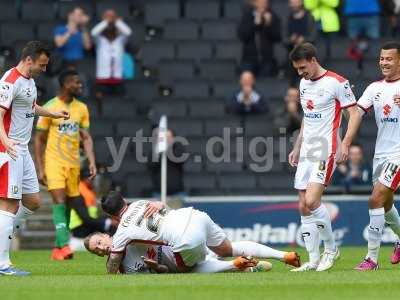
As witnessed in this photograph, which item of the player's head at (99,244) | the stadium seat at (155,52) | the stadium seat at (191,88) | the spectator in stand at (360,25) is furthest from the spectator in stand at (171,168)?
the player's head at (99,244)

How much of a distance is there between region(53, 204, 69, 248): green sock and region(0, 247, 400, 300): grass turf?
2.88 metres

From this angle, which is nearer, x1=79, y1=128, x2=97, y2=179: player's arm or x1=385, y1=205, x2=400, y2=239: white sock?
x1=385, y1=205, x2=400, y2=239: white sock

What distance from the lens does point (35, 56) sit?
45.3ft

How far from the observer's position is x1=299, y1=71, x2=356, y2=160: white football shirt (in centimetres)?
1396

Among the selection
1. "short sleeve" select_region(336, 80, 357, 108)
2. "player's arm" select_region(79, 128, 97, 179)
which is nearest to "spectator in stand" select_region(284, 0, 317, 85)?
"player's arm" select_region(79, 128, 97, 179)

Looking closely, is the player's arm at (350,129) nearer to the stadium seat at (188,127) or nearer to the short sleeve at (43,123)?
the short sleeve at (43,123)

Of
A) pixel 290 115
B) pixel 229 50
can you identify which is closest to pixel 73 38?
pixel 229 50

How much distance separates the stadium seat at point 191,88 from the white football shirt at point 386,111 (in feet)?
32.5

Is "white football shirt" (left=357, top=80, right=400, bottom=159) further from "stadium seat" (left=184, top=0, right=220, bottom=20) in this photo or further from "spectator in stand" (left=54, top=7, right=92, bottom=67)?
"stadium seat" (left=184, top=0, right=220, bottom=20)

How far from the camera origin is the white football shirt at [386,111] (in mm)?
14023

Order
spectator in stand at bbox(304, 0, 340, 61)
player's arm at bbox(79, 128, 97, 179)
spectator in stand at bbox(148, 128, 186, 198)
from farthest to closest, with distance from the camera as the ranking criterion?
spectator in stand at bbox(304, 0, 340, 61), spectator in stand at bbox(148, 128, 186, 198), player's arm at bbox(79, 128, 97, 179)

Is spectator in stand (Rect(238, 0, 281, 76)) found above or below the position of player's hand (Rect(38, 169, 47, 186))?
above

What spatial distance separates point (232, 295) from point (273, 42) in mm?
13409

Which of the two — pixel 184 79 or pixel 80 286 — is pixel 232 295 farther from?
pixel 184 79
